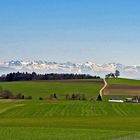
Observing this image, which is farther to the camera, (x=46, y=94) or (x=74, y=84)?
(x=74, y=84)

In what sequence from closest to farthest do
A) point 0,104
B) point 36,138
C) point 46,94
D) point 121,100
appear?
1. point 36,138
2. point 0,104
3. point 121,100
4. point 46,94

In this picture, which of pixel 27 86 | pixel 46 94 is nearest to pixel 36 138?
pixel 46 94

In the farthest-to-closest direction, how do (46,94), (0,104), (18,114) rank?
(46,94)
(0,104)
(18,114)

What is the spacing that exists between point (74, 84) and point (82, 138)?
370 feet

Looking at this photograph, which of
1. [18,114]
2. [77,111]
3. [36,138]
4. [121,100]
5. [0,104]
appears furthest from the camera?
[121,100]

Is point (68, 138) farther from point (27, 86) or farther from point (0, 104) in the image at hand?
point (27, 86)

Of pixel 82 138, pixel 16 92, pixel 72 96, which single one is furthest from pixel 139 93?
pixel 82 138

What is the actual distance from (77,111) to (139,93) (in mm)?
42603

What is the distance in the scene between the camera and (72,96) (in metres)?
126

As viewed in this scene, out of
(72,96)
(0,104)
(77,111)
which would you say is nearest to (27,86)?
(72,96)

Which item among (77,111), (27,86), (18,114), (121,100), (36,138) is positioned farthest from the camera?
(27,86)

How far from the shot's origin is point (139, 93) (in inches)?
4830

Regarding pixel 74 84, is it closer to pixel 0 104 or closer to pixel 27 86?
pixel 27 86

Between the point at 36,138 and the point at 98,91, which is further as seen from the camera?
the point at 98,91
